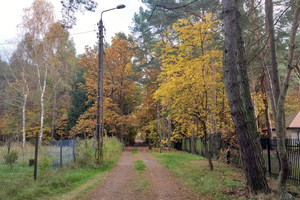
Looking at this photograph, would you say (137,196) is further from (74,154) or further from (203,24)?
(203,24)

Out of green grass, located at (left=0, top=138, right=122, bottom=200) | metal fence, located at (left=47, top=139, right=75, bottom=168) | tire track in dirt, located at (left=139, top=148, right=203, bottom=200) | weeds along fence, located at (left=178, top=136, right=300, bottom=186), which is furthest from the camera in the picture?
metal fence, located at (left=47, top=139, right=75, bottom=168)

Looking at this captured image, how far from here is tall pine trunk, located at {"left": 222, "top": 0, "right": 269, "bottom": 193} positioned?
20.1 feet

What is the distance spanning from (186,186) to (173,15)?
1425 cm

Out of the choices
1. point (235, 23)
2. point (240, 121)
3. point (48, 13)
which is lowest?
point (240, 121)

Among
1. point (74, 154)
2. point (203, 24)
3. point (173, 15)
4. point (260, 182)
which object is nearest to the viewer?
point (260, 182)

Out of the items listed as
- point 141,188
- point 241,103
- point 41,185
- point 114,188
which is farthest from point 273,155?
point 41,185

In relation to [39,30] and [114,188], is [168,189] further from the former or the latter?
[39,30]

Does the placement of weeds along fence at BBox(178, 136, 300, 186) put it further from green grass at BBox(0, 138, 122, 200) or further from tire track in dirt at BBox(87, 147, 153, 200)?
green grass at BBox(0, 138, 122, 200)

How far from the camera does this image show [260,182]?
6047 millimetres

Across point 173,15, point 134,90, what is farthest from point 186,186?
point 134,90

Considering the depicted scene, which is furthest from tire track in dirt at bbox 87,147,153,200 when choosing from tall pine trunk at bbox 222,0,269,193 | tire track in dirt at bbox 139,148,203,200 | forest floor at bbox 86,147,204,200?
tall pine trunk at bbox 222,0,269,193

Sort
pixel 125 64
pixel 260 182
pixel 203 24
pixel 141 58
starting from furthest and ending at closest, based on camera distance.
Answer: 1. pixel 141 58
2. pixel 125 64
3. pixel 203 24
4. pixel 260 182

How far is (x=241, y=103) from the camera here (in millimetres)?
6359

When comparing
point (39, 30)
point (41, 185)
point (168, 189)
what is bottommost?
point (168, 189)
